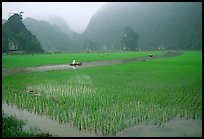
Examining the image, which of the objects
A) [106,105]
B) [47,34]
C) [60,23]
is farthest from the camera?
[60,23]

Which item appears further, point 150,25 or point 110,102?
point 150,25

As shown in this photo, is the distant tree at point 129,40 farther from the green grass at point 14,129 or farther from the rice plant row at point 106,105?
the green grass at point 14,129

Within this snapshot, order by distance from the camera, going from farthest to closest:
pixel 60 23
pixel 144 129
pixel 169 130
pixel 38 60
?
pixel 60 23 → pixel 38 60 → pixel 144 129 → pixel 169 130

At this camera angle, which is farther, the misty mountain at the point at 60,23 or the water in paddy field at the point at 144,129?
the misty mountain at the point at 60,23

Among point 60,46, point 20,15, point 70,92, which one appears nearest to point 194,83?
point 70,92

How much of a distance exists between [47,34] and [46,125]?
97661mm

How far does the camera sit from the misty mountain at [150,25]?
132 m

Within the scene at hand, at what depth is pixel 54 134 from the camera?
787 centimetres

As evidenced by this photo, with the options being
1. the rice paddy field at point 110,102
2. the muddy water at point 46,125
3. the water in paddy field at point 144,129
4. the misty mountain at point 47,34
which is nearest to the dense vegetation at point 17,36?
the misty mountain at point 47,34

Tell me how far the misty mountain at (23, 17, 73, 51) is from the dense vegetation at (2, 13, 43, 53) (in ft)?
56.2

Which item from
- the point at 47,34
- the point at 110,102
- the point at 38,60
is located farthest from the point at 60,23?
the point at 110,102

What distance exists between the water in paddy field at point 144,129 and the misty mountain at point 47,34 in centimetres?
7888

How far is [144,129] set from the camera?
8.09 meters

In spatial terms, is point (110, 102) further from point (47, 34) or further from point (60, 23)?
point (60, 23)
